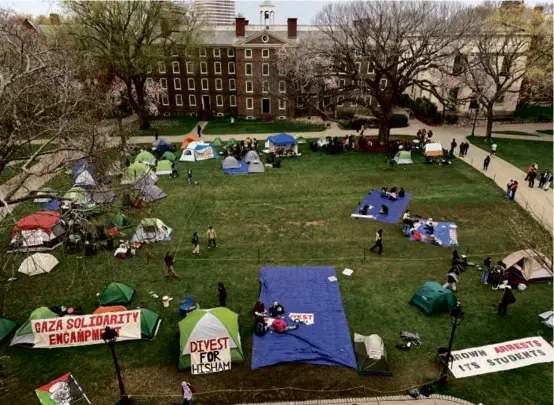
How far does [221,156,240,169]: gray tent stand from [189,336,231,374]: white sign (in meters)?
20.6

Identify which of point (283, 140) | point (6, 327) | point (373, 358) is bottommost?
point (373, 358)

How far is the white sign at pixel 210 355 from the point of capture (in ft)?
44.6

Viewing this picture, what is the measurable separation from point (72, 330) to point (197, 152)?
22.9 meters

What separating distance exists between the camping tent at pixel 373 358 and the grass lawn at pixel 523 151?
1031 inches

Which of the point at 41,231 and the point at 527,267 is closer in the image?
the point at 527,267

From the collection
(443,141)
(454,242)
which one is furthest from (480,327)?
(443,141)

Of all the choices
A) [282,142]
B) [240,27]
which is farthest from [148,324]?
[240,27]

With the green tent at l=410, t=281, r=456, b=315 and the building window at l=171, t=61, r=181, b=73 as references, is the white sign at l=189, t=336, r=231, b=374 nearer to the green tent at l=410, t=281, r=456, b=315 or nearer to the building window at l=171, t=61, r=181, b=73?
the green tent at l=410, t=281, r=456, b=315

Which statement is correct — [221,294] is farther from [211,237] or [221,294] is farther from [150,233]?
[150,233]

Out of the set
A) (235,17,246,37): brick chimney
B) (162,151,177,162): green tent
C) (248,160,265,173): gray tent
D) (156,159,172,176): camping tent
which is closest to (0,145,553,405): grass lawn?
(248,160,265,173): gray tent

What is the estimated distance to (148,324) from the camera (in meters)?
15.1

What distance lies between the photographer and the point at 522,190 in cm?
2809

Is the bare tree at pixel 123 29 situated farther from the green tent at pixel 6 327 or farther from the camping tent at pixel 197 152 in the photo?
the green tent at pixel 6 327

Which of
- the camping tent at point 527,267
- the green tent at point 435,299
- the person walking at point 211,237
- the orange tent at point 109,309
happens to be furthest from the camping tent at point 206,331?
the camping tent at point 527,267
